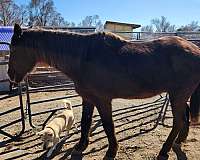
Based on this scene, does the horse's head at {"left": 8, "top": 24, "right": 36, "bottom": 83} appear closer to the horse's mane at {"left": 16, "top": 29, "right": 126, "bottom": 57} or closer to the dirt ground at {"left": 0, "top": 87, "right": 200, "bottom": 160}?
the horse's mane at {"left": 16, "top": 29, "right": 126, "bottom": 57}

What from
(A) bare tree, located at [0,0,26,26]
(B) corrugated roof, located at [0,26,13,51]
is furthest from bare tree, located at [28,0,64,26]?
(B) corrugated roof, located at [0,26,13,51]

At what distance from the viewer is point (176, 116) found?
4.06 m

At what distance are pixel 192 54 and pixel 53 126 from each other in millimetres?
2234

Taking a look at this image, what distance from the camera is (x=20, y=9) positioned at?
35.2 meters

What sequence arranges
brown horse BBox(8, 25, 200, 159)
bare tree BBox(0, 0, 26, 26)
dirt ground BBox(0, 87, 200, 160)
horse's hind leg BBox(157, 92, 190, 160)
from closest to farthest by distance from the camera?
brown horse BBox(8, 25, 200, 159) < horse's hind leg BBox(157, 92, 190, 160) < dirt ground BBox(0, 87, 200, 160) < bare tree BBox(0, 0, 26, 26)

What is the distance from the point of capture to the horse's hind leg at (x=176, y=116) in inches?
157

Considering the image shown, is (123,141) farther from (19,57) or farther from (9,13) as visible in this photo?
(9,13)

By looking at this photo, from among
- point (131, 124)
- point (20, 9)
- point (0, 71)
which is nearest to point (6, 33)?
point (0, 71)

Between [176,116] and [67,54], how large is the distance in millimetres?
1689

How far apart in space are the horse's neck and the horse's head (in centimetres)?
15

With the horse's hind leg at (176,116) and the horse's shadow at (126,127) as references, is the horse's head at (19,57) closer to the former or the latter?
the horse's shadow at (126,127)

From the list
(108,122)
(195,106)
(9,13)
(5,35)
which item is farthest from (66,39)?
(9,13)

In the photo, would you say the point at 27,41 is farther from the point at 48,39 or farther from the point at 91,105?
the point at 91,105

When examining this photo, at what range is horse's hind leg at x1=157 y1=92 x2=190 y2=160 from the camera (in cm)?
398
